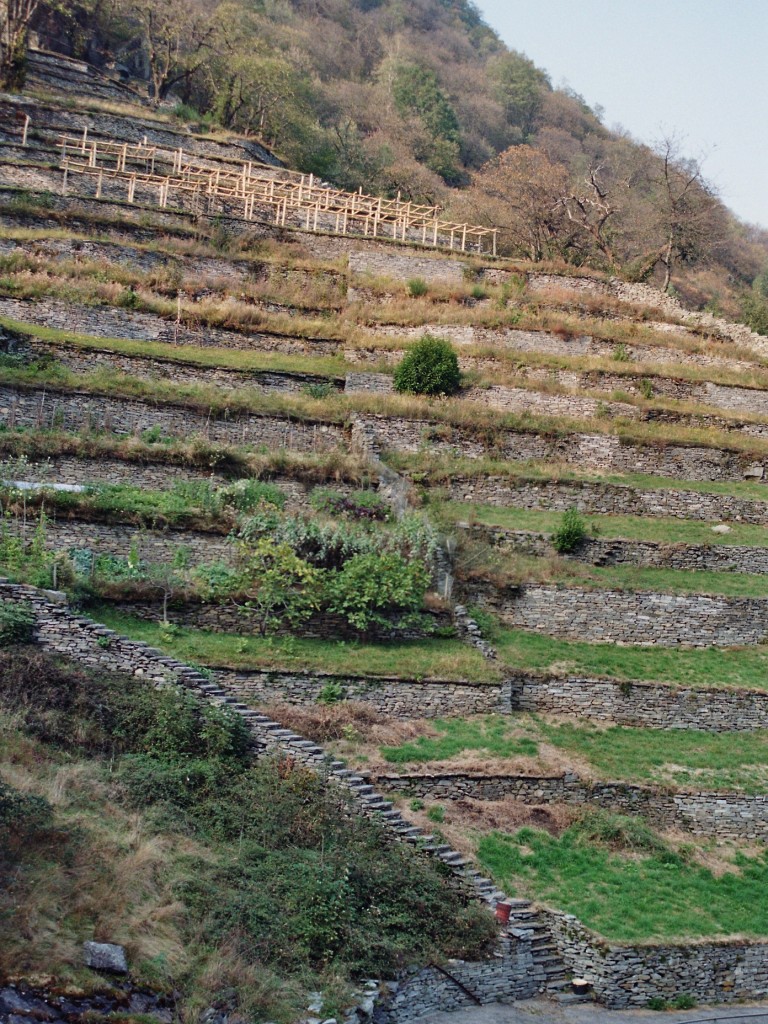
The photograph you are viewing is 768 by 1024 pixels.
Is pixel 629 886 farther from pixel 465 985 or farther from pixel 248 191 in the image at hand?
pixel 248 191

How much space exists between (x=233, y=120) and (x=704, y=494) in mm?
42047

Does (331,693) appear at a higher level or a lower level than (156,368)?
lower

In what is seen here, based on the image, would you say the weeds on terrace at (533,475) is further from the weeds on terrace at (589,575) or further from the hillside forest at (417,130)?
the hillside forest at (417,130)

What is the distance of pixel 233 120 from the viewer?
58062 mm

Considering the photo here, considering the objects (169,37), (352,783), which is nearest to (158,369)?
(352,783)

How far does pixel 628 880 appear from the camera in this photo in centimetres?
1539

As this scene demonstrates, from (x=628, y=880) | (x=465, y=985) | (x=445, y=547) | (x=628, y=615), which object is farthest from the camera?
(x=445, y=547)

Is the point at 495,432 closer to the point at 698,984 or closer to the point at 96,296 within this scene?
the point at 96,296

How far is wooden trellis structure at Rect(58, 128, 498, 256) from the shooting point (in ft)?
135

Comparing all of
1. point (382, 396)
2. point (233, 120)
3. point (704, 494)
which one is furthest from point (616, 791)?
point (233, 120)

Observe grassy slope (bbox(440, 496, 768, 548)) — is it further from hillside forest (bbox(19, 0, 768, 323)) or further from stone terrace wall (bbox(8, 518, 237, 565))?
hillside forest (bbox(19, 0, 768, 323))

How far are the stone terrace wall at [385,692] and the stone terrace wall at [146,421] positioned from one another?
30.6ft

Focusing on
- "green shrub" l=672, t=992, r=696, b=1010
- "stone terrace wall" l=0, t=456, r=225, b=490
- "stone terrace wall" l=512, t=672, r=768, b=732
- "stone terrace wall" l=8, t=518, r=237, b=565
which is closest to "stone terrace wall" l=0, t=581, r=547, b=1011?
"green shrub" l=672, t=992, r=696, b=1010

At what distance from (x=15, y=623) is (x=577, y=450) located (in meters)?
17.4
